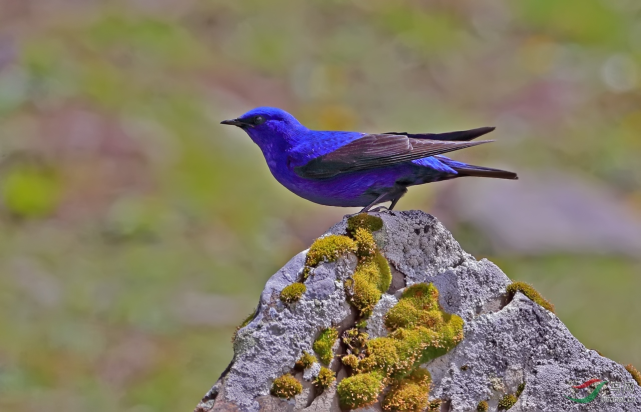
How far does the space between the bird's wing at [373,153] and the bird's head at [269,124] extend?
1.47ft

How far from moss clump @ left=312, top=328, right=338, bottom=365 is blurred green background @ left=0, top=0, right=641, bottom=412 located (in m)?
9.15

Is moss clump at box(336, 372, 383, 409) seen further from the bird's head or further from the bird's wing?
the bird's head

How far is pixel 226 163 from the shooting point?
22609mm

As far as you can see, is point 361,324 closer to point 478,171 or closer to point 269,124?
point 478,171

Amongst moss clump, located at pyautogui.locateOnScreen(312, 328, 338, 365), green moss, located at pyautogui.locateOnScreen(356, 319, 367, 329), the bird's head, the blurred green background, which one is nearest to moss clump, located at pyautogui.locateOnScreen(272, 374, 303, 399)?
moss clump, located at pyautogui.locateOnScreen(312, 328, 338, 365)

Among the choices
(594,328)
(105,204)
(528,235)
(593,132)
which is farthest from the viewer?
(593,132)

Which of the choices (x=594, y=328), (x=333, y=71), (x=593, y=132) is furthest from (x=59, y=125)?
(x=593, y=132)

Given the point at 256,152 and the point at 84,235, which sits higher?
the point at 256,152

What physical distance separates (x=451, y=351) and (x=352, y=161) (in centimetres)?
200

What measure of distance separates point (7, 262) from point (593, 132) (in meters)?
18.3

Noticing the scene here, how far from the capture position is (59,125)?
23.0m

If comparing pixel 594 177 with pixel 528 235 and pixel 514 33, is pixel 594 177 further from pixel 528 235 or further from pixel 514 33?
pixel 514 33

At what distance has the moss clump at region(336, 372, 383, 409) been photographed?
6.58m

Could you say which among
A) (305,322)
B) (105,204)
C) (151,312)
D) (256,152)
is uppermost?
(256,152)
